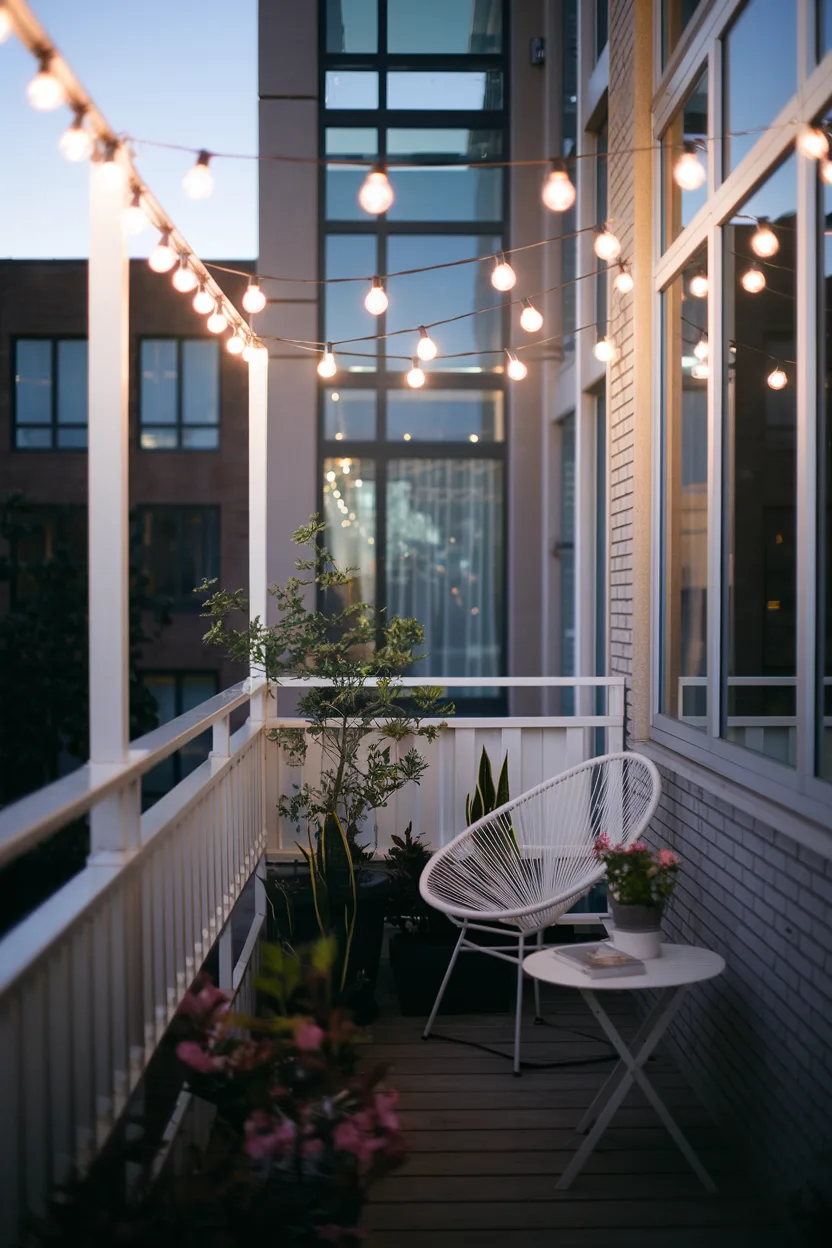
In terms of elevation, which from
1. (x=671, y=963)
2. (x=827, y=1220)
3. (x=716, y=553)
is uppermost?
(x=716, y=553)

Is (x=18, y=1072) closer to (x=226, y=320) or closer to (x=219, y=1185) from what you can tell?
(x=219, y=1185)

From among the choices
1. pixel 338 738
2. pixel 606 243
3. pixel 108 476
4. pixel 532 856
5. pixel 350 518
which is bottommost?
pixel 532 856

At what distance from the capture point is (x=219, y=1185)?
1.65 meters

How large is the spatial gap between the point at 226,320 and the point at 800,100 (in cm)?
230

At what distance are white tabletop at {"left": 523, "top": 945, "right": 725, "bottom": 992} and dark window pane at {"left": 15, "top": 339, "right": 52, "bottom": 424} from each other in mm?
12213

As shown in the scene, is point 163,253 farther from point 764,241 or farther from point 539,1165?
point 539,1165

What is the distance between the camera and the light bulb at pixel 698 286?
11.5ft

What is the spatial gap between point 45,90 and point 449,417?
593cm

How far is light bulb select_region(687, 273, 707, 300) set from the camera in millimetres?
3502

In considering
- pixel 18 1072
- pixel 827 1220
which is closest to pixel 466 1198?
pixel 827 1220

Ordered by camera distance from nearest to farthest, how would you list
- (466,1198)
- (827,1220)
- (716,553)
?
(827,1220), (466,1198), (716,553)

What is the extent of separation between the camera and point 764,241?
2881mm

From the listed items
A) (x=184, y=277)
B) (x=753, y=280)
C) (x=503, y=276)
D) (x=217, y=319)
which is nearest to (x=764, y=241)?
(x=753, y=280)

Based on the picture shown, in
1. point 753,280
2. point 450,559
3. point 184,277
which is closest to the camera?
point 753,280
